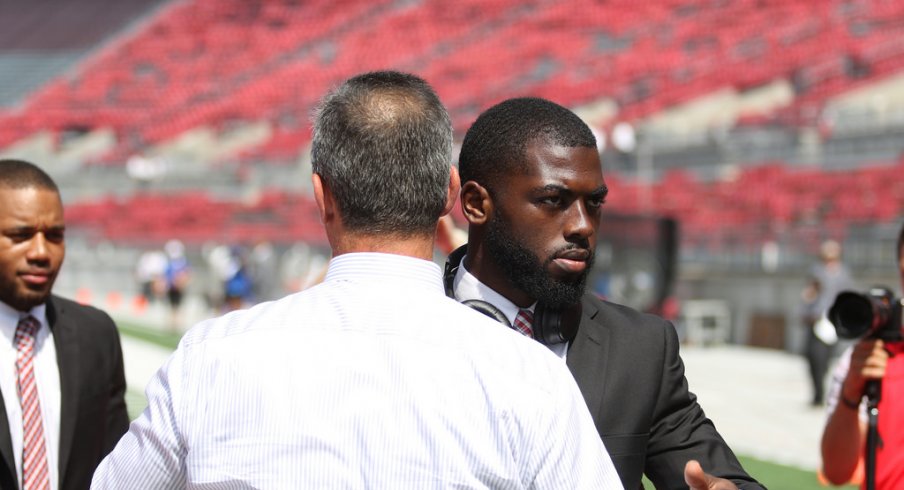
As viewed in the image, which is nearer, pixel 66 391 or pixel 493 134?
pixel 493 134

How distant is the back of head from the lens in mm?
1660

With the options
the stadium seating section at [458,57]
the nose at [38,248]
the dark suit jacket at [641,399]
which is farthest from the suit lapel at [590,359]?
the stadium seating section at [458,57]

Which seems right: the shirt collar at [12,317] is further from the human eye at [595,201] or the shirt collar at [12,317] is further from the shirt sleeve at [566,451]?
the shirt sleeve at [566,451]

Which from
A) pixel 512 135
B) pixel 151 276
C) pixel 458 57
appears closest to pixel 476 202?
pixel 512 135

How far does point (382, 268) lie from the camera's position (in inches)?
65.1

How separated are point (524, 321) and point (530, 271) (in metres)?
0.11

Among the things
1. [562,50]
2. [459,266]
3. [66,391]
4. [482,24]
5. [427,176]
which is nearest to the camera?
[427,176]

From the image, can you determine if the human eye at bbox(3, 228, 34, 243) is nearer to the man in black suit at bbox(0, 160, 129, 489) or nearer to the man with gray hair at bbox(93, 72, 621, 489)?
the man in black suit at bbox(0, 160, 129, 489)

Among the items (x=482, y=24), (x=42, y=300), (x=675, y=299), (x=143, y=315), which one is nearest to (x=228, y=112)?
(x=482, y=24)

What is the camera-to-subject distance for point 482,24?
39.5m

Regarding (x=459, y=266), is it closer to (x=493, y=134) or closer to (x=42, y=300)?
(x=493, y=134)

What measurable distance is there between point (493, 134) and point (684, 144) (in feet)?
72.9

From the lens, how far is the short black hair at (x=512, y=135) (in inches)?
84.2

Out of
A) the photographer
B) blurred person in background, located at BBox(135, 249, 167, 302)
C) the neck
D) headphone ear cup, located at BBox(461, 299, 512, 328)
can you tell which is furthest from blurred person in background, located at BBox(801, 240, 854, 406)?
blurred person in background, located at BBox(135, 249, 167, 302)
